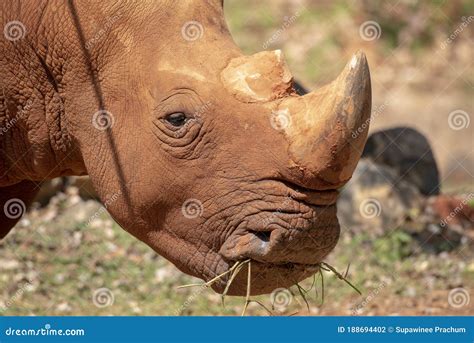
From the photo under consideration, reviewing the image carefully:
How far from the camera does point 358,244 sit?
450 inches

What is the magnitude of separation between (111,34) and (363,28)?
1212cm

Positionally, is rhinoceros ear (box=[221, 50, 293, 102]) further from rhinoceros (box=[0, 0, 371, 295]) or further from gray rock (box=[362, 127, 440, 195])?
gray rock (box=[362, 127, 440, 195])

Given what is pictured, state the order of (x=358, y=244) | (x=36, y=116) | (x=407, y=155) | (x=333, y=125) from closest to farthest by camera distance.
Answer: (x=333, y=125) → (x=36, y=116) → (x=358, y=244) → (x=407, y=155)

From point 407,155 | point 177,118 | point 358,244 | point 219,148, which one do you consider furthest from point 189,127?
point 407,155

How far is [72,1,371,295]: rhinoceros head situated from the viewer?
6.07 metres

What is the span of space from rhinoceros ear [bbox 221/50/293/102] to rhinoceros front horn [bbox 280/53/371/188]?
0.17 meters

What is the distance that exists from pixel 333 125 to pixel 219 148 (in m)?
0.76

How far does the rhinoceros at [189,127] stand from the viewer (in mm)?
6137

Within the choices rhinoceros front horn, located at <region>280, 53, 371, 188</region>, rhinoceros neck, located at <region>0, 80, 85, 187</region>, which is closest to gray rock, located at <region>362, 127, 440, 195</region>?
rhinoceros neck, located at <region>0, 80, 85, 187</region>

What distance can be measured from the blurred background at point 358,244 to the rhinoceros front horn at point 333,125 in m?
1.26

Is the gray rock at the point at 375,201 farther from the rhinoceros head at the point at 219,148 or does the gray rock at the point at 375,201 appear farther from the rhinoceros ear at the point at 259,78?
the rhinoceros ear at the point at 259,78

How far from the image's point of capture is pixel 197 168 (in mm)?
6398

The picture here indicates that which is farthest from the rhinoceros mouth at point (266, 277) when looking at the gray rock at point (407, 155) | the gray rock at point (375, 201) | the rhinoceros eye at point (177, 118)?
the gray rock at point (407, 155)

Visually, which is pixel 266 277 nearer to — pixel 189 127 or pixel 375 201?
pixel 189 127
